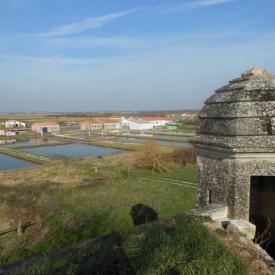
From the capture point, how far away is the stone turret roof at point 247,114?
14.3ft

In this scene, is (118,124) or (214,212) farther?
(118,124)

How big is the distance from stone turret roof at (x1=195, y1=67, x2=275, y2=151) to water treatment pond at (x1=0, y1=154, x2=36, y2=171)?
36348 mm

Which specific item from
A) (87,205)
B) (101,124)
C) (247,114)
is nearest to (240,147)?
(247,114)

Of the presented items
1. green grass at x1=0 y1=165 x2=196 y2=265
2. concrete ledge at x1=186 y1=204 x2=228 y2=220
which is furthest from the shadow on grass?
concrete ledge at x1=186 y1=204 x2=228 y2=220

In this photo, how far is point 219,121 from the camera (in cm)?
475

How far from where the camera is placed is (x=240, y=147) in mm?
4359

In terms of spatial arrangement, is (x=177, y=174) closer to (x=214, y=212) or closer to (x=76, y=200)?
(x=76, y=200)

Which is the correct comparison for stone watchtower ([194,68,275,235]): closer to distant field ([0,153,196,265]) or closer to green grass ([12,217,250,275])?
green grass ([12,217,250,275])

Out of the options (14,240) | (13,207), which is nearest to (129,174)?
(13,207)

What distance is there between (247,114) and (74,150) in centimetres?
4951

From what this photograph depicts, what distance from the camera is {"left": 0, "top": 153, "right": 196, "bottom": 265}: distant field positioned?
14.7m

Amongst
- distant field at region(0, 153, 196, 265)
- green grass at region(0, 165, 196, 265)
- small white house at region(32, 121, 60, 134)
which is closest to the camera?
green grass at region(0, 165, 196, 265)

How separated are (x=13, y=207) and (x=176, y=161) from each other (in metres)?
20.3

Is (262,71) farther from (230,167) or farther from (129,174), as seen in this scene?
(129,174)
